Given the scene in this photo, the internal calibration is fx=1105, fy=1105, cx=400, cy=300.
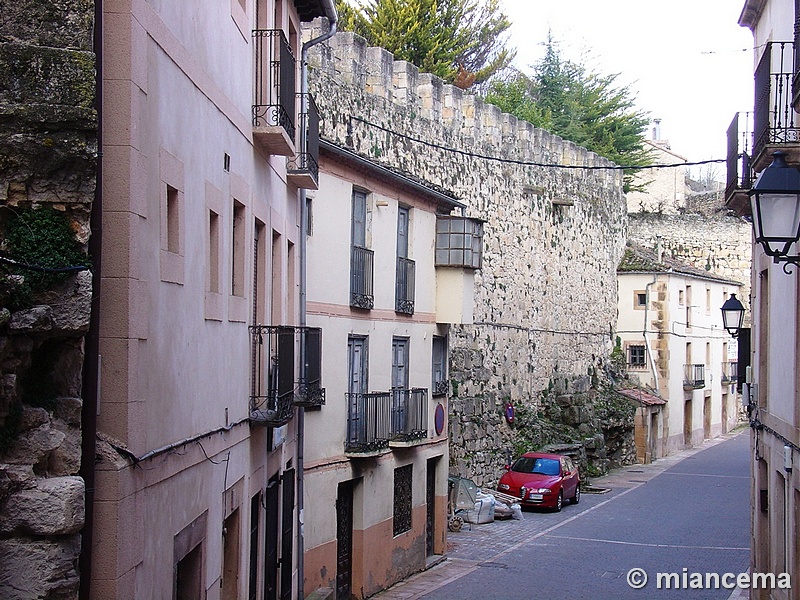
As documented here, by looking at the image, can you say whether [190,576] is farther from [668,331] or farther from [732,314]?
[668,331]

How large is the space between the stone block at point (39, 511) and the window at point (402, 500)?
12.8 metres

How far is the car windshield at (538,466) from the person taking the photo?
88.6 feet

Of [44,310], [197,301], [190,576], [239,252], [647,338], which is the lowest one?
[190,576]

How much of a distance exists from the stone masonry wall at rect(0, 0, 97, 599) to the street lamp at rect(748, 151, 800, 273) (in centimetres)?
493

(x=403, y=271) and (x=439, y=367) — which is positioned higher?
(x=403, y=271)

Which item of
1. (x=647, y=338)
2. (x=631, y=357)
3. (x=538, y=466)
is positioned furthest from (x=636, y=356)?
(x=538, y=466)

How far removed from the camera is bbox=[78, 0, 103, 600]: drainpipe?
5855 millimetres

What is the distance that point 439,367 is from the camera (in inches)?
803

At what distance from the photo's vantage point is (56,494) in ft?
18.4

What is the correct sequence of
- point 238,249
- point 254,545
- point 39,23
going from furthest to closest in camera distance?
1. point 254,545
2. point 238,249
3. point 39,23

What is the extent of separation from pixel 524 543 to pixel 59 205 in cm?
1781

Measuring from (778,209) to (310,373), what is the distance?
6872 millimetres

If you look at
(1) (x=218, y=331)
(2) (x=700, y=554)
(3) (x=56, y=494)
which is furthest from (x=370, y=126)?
(3) (x=56, y=494)

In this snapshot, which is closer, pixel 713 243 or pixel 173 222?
pixel 173 222
